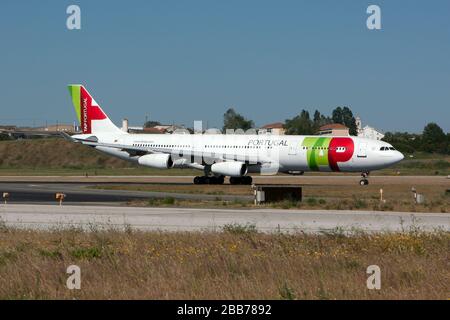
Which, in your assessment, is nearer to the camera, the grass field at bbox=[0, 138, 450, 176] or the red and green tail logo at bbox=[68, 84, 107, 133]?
the red and green tail logo at bbox=[68, 84, 107, 133]

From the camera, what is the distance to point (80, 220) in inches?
1200

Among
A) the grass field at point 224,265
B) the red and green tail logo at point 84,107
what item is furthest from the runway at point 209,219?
the red and green tail logo at point 84,107

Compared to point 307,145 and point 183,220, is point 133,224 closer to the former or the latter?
point 183,220

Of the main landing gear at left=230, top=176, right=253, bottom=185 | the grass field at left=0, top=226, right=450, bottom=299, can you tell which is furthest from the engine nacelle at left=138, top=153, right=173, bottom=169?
the grass field at left=0, top=226, right=450, bottom=299

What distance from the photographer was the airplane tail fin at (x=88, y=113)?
70500mm

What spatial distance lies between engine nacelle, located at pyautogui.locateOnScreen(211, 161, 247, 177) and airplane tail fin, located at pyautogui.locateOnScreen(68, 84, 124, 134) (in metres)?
12.8

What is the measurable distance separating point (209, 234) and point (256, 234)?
135 centimetres

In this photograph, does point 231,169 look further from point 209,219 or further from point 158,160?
point 209,219

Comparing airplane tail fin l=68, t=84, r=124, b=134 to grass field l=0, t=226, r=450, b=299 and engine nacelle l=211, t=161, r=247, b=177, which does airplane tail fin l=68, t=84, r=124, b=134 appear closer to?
engine nacelle l=211, t=161, r=247, b=177

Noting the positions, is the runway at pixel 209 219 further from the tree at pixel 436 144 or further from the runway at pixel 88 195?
the tree at pixel 436 144

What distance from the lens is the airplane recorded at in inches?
2368

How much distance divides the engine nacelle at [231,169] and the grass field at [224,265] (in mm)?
37034

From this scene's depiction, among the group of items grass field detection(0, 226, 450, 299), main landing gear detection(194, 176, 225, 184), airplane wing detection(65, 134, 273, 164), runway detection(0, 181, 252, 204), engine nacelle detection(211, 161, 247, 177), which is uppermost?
airplane wing detection(65, 134, 273, 164)
